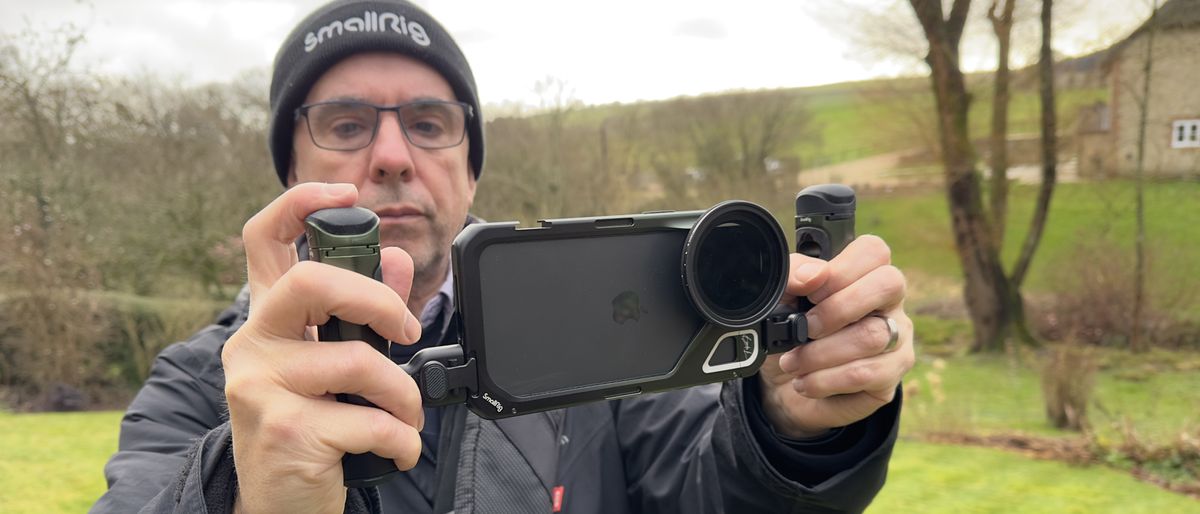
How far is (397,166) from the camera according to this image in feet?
6.69

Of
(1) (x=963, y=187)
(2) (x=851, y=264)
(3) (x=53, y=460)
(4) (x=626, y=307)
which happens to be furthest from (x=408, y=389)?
(1) (x=963, y=187)

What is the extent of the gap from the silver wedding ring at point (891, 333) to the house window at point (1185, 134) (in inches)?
551

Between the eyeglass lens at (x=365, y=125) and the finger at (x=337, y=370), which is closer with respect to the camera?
the finger at (x=337, y=370)

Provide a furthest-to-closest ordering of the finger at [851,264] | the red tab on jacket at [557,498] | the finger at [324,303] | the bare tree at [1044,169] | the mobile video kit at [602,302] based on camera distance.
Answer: the bare tree at [1044,169] → the red tab on jacket at [557,498] → the finger at [851,264] → the mobile video kit at [602,302] → the finger at [324,303]

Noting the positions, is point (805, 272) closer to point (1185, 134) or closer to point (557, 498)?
point (557, 498)

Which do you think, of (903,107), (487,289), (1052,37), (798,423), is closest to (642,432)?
(798,423)

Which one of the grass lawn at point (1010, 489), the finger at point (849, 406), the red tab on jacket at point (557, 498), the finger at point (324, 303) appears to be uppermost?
the finger at point (324, 303)

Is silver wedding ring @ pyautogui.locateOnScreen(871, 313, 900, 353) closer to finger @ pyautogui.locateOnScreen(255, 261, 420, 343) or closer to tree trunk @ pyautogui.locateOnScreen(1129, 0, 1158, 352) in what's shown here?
finger @ pyautogui.locateOnScreen(255, 261, 420, 343)

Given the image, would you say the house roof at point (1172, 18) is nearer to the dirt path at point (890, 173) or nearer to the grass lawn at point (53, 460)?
the dirt path at point (890, 173)

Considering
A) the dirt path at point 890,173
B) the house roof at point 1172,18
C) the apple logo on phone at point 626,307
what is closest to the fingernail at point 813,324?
the apple logo on phone at point 626,307

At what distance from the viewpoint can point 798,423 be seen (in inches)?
65.2

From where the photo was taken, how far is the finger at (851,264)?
1524 mm

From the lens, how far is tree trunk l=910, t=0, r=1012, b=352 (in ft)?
47.5

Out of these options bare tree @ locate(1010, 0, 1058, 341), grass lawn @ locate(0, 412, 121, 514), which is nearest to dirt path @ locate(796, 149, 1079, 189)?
bare tree @ locate(1010, 0, 1058, 341)
